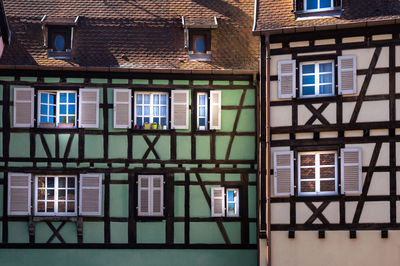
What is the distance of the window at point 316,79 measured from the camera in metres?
15.5

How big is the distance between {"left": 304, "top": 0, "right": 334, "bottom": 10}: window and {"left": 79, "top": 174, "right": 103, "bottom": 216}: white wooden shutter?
23.2ft

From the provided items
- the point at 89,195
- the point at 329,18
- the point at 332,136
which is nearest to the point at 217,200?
the point at 89,195

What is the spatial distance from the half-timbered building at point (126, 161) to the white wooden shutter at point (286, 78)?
5.80 feet

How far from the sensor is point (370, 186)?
14820mm

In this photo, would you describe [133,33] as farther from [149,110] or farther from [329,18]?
[329,18]

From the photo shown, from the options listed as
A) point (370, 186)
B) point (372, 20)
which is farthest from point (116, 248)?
point (372, 20)

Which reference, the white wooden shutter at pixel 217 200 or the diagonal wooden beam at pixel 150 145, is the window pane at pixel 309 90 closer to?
the white wooden shutter at pixel 217 200

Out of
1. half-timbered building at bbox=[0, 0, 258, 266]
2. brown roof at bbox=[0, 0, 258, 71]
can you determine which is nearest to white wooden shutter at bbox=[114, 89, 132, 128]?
half-timbered building at bbox=[0, 0, 258, 266]

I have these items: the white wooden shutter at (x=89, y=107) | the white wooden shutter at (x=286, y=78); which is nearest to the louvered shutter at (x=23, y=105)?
the white wooden shutter at (x=89, y=107)

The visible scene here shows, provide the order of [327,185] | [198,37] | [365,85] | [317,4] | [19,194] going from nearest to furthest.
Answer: [365,85] → [327,185] → [317,4] → [19,194] → [198,37]

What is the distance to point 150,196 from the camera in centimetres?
1717

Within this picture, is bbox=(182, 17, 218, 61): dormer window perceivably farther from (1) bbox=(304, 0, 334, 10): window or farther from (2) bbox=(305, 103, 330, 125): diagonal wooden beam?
(2) bbox=(305, 103, 330, 125): diagonal wooden beam

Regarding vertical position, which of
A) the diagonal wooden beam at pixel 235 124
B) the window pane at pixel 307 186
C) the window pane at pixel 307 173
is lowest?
the window pane at pixel 307 186

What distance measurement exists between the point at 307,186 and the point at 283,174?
0.64m
